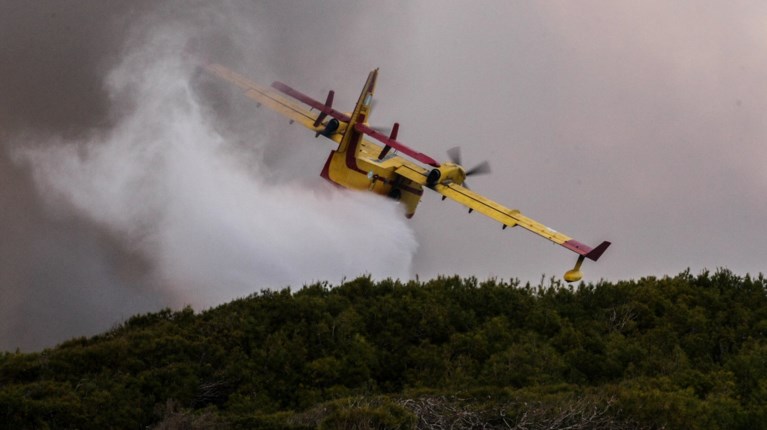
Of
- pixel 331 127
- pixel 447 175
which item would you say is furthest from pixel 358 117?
pixel 447 175

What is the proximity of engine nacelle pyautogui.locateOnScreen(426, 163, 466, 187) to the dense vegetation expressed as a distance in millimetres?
9096

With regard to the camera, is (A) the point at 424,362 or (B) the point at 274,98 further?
(B) the point at 274,98

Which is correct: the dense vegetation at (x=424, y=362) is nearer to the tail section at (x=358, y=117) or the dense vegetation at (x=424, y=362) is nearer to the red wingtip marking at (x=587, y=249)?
the red wingtip marking at (x=587, y=249)

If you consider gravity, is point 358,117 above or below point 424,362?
above

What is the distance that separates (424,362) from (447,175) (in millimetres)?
16596

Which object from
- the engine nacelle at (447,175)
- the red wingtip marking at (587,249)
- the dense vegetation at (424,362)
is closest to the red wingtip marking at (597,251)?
the red wingtip marking at (587,249)

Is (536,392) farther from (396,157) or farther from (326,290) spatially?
(396,157)

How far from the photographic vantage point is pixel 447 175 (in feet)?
206

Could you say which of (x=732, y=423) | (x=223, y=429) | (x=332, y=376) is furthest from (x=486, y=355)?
(x=223, y=429)

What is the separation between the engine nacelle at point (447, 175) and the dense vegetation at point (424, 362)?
9.10m

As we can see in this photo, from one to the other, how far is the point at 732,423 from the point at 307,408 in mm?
12488

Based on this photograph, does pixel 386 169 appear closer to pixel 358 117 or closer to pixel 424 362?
pixel 358 117

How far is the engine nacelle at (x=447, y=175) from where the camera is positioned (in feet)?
206

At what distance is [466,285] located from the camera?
177 ft
